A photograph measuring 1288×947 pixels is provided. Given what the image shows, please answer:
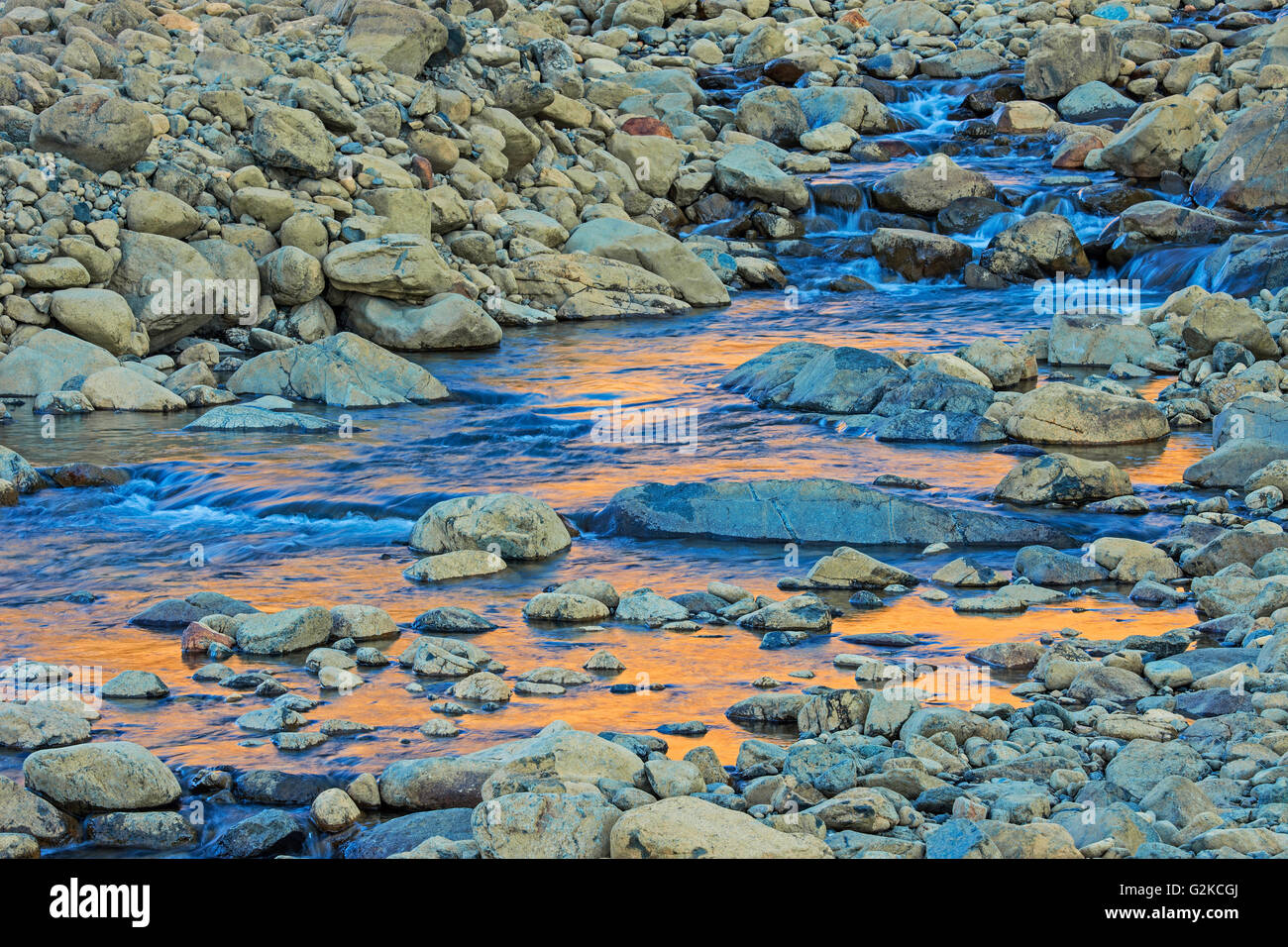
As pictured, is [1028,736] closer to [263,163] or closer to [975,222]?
[263,163]

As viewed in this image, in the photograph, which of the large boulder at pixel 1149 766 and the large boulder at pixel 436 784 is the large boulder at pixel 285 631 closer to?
the large boulder at pixel 436 784

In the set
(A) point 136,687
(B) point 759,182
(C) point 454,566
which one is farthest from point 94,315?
(B) point 759,182

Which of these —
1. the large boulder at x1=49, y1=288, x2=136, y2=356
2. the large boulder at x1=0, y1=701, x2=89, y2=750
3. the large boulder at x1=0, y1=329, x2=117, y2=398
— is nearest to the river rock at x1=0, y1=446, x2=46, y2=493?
the large boulder at x1=0, y1=329, x2=117, y2=398

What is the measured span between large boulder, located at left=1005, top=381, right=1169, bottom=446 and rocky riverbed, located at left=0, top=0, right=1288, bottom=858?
0.03 meters

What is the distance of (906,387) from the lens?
1092cm

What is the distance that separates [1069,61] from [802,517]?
726 inches

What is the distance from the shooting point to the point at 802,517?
8039mm

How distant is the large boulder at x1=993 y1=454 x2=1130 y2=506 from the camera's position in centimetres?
847

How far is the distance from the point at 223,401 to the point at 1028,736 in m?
8.99

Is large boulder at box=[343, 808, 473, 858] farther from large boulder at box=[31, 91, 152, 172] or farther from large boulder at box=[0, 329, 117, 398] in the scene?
large boulder at box=[31, 91, 152, 172]

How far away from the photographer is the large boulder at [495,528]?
7691 millimetres

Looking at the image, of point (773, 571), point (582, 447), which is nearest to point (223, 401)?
point (582, 447)
